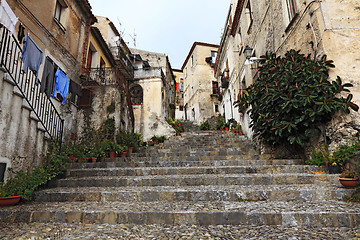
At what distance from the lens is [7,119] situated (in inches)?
Answer: 165

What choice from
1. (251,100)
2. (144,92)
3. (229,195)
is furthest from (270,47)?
(144,92)

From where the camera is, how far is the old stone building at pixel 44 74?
171 inches

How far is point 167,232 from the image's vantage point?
2.53 metres

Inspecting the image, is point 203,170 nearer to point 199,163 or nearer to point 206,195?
point 199,163

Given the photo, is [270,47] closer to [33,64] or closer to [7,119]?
[33,64]

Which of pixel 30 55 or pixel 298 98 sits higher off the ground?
pixel 30 55

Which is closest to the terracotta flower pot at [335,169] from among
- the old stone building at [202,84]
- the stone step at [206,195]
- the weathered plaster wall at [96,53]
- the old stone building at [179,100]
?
the stone step at [206,195]

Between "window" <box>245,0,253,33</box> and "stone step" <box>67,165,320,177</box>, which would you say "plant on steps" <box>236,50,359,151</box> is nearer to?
"stone step" <box>67,165,320,177</box>

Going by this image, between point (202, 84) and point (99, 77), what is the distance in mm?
13840

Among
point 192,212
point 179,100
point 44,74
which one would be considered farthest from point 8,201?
point 179,100

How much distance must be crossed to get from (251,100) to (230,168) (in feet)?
8.53

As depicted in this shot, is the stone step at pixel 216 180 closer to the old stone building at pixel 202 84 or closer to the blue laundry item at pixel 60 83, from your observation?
the blue laundry item at pixel 60 83

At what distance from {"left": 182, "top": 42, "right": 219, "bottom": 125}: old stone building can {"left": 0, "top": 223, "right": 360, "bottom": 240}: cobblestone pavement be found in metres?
18.3

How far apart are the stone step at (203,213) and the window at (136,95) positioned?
38.2 feet
